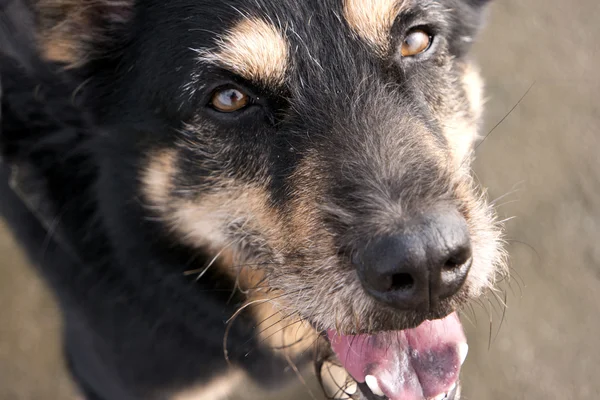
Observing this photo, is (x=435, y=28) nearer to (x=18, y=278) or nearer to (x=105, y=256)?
(x=105, y=256)

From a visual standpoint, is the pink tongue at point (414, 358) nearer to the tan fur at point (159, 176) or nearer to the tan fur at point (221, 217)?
the tan fur at point (221, 217)

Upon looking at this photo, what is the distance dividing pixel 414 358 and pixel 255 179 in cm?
76

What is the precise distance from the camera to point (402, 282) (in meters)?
1.55

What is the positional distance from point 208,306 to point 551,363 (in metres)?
1.92

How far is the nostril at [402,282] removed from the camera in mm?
1527

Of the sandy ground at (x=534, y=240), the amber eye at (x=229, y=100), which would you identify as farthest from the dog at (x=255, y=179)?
the sandy ground at (x=534, y=240)

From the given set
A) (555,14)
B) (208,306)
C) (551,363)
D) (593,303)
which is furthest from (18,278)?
(555,14)

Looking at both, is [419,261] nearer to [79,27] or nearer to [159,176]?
[159,176]

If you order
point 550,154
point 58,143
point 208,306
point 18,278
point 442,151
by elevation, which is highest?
point 442,151

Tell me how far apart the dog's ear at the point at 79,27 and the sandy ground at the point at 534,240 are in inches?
72.9

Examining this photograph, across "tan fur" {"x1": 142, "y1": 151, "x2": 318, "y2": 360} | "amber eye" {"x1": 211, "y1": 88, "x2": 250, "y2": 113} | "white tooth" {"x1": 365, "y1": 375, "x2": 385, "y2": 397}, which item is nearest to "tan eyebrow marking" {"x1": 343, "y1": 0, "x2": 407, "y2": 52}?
"amber eye" {"x1": 211, "y1": 88, "x2": 250, "y2": 113}

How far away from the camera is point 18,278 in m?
3.50

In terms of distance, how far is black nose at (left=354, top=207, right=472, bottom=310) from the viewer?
1482mm

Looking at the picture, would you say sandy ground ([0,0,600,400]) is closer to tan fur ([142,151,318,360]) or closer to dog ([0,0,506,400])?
dog ([0,0,506,400])
